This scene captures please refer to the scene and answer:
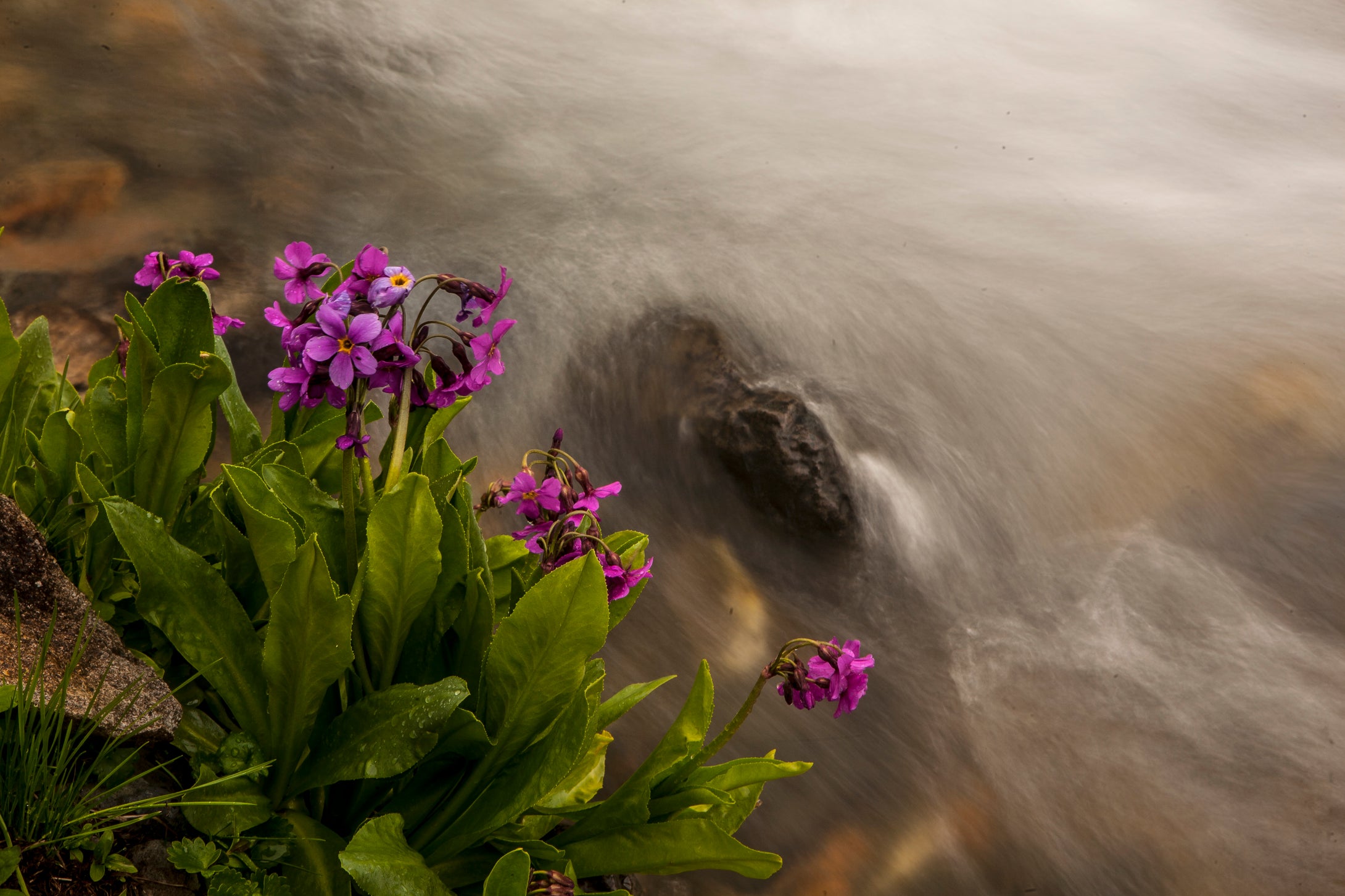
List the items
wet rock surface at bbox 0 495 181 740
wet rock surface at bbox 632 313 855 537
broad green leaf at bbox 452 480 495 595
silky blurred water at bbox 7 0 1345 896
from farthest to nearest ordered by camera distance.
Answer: wet rock surface at bbox 632 313 855 537 → silky blurred water at bbox 7 0 1345 896 → broad green leaf at bbox 452 480 495 595 → wet rock surface at bbox 0 495 181 740

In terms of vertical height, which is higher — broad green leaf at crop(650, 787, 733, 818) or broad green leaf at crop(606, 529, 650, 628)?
broad green leaf at crop(606, 529, 650, 628)

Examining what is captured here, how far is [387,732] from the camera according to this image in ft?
3.75

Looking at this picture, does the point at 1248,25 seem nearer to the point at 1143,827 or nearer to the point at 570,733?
the point at 1143,827

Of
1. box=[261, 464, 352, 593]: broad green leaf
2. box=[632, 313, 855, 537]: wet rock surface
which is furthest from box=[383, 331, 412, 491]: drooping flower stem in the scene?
box=[632, 313, 855, 537]: wet rock surface

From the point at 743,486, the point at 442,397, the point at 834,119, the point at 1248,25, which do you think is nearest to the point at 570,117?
the point at 834,119

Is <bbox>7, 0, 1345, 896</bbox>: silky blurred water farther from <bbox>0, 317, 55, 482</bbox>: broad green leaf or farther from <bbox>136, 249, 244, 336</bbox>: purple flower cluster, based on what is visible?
<bbox>136, 249, 244, 336</bbox>: purple flower cluster

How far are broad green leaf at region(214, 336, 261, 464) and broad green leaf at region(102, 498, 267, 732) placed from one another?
12.0 inches

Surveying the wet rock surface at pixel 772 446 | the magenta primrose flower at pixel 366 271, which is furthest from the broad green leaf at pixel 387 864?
the wet rock surface at pixel 772 446

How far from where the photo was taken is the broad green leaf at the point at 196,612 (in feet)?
3.75

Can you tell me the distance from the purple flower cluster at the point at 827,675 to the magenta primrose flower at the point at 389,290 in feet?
2.17

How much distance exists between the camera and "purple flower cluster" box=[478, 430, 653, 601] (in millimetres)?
1205

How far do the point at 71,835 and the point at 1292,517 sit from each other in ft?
9.06

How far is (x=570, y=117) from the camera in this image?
10.3 feet

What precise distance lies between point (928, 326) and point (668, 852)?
6.43 feet
